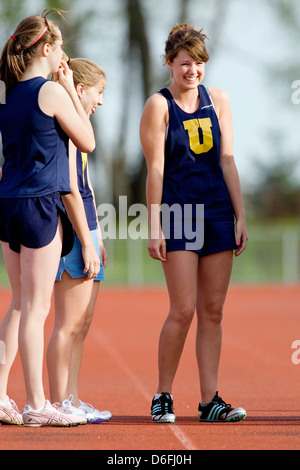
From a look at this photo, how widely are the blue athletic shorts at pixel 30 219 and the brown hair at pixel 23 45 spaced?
24.2 inches

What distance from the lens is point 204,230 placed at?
15.6 feet

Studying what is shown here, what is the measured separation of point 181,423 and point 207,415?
0.61 ft

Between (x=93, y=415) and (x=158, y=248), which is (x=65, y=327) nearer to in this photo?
(x=93, y=415)

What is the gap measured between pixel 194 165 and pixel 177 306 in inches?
31.8

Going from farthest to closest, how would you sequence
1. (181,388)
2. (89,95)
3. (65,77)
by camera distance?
(181,388)
(89,95)
(65,77)

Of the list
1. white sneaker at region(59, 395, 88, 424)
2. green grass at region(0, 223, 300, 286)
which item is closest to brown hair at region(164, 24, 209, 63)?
white sneaker at region(59, 395, 88, 424)

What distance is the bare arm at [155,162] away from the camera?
15.5ft

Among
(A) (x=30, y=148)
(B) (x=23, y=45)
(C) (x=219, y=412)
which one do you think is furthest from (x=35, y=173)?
(C) (x=219, y=412)

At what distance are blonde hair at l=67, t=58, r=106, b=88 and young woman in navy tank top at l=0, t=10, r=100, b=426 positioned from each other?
1.40 feet

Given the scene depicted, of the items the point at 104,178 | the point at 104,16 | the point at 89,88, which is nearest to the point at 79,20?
the point at 104,16

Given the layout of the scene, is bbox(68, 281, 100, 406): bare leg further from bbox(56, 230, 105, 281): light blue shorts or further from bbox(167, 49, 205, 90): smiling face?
bbox(167, 49, 205, 90): smiling face

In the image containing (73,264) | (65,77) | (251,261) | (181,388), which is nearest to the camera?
(65,77)

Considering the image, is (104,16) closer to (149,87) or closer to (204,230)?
(149,87)

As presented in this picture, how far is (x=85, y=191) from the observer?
4.69m
